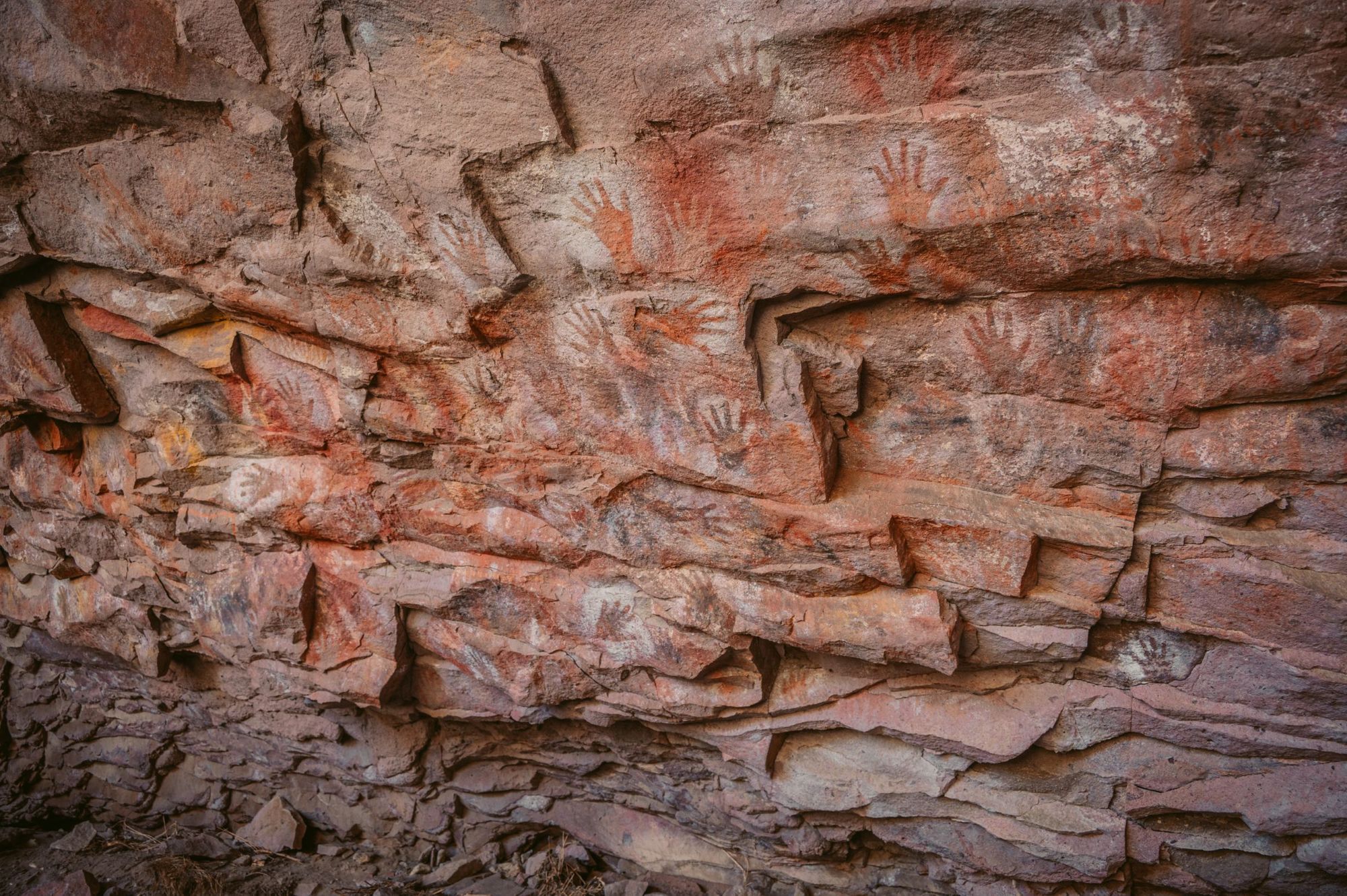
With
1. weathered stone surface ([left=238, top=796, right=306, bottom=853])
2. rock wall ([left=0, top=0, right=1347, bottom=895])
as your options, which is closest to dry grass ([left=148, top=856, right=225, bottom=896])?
weathered stone surface ([left=238, top=796, right=306, bottom=853])

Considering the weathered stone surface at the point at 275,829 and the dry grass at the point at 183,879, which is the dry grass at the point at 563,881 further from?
the dry grass at the point at 183,879

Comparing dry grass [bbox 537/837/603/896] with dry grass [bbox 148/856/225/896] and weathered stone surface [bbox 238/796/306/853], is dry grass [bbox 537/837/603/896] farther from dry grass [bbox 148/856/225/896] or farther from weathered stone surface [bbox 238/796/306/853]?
dry grass [bbox 148/856/225/896]

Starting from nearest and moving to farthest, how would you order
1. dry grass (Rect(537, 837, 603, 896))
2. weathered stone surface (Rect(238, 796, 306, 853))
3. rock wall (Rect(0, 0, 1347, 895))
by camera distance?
rock wall (Rect(0, 0, 1347, 895)) < dry grass (Rect(537, 837, 603, 896)) < weathered stone surface (Rect(238, 796, 306, 853))

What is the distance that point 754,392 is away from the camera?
10.8 feet

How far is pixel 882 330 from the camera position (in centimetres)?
321

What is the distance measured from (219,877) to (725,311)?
4.67 m

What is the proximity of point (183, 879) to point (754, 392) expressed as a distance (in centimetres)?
462

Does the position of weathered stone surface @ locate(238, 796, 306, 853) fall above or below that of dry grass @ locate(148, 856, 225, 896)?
above

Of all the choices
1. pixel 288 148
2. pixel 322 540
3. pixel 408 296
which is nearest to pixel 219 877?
pixel 322 540

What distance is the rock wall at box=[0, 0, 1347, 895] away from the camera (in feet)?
8.71

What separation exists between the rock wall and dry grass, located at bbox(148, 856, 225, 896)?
1.38 m

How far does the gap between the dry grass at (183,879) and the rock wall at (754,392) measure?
1.38 meters

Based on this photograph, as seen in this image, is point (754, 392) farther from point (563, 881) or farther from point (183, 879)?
point (183, 879)

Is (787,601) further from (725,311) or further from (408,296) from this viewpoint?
(408,296)
